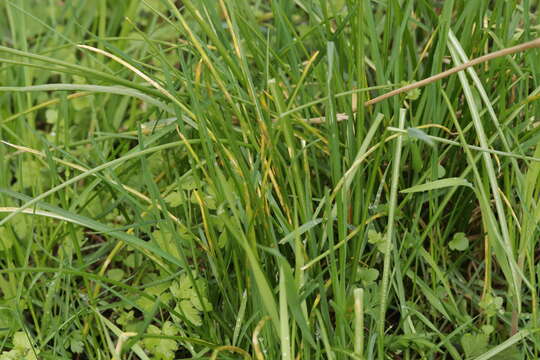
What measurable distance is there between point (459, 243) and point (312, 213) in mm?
302

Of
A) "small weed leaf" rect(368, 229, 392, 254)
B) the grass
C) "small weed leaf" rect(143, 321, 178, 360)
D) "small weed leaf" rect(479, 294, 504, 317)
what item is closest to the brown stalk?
the grass

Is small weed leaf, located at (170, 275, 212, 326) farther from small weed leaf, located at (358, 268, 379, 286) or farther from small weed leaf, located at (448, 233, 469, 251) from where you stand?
small weed leaf, located at (448, 233, 469, 251)

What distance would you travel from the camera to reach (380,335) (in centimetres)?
118

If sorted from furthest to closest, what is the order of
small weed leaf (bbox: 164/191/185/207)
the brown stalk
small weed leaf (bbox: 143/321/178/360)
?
small weed leaf (bbox: 164/191/185/207), small weed leaf (bbox: 143/321/178/360), the brown stalk

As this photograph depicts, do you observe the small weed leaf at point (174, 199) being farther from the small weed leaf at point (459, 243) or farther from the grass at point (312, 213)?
the small weed leaf at point (459, 243)

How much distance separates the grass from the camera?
3.96 feet

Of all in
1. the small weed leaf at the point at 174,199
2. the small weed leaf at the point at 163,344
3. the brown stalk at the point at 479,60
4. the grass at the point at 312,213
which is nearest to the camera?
the brown stalk at the point at 479,60

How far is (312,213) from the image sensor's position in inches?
51.2

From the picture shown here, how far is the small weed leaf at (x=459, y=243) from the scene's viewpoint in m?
1.37

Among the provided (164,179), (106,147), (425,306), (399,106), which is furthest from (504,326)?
(106,147)

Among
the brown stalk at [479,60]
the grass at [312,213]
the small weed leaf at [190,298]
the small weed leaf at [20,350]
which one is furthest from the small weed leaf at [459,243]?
the small weed leaf at [20,350]

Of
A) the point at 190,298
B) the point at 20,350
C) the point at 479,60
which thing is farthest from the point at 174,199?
the point at 479,60

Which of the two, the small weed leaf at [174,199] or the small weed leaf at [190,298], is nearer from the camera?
the small weed leaf at [190,298]

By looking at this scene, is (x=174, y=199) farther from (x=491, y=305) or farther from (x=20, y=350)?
(x=491, y=305)
